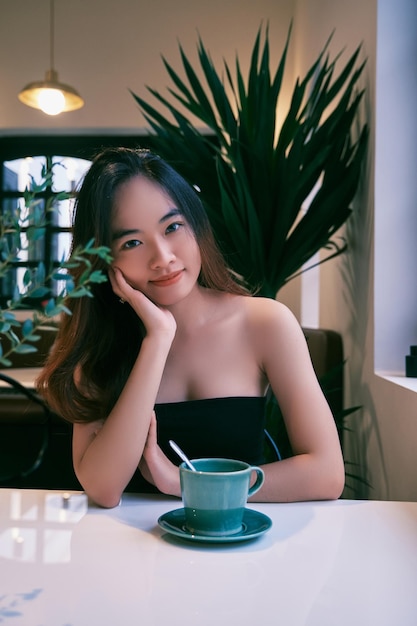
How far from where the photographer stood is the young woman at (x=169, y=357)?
1229mm

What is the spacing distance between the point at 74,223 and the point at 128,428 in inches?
19.5

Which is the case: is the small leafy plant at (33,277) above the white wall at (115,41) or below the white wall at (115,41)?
below

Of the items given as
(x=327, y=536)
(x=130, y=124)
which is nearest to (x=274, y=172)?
(x=327, y=536)

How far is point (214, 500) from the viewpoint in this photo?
2.84 feet

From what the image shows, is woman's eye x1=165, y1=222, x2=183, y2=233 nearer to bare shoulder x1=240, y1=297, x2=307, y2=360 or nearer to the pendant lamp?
bare shoulder x1=240, y1=297, x2=307, y2=360

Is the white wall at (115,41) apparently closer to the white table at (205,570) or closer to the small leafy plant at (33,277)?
the white table at (205,570)

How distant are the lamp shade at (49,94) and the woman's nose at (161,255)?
318 cm

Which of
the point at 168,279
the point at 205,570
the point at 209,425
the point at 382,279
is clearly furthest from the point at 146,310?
the point at 382,279

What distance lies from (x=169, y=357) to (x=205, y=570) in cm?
79

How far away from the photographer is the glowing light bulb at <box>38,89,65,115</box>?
4.12 meters

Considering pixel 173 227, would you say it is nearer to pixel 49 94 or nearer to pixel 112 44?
pixel 49 94

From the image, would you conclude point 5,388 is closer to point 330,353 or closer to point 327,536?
point 330,353

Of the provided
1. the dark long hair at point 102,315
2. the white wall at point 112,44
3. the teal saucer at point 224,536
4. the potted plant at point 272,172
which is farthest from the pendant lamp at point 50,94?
the teal saucer at point 224,536

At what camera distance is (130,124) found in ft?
17.3
